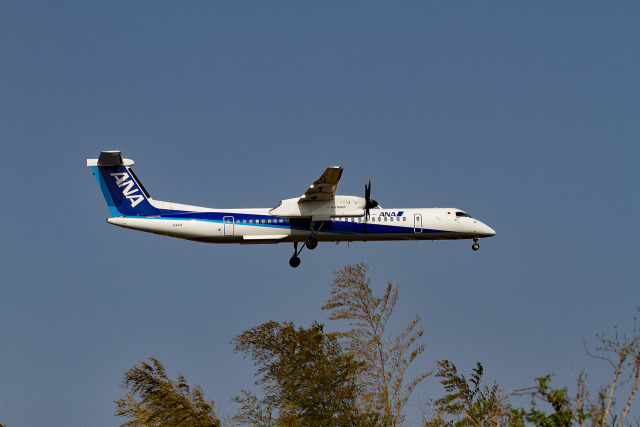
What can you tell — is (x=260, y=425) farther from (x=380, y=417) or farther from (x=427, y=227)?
(x=427, y=227)

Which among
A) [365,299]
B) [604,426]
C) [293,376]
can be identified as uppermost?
[365,299]

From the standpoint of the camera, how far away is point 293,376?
3334 cm

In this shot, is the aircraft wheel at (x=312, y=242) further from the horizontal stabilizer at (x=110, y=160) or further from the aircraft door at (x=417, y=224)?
the horizontal stabilizer at (x=110, y=160)

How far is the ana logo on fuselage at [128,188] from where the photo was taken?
1527 inches

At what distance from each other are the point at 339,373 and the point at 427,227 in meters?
10.1

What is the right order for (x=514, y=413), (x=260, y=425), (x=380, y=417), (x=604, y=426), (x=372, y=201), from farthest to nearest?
(x=372, y=201), (x=260, y=425), (x=380, y=417), (x=514, y=413), (x=604, y=426)

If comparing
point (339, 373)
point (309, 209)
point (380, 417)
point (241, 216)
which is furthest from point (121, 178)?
point (380, 417)

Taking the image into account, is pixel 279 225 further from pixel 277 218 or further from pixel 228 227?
pixel 228 227

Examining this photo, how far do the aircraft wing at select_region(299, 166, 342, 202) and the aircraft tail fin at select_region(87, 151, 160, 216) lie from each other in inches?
Answer: 301

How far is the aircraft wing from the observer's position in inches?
1420

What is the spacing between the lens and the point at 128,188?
128 ft

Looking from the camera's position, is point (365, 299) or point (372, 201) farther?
point (372, 201)

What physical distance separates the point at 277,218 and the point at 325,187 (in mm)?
3164

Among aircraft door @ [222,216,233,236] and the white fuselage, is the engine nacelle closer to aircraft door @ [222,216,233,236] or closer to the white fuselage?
the white fuselage
